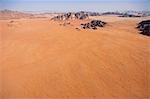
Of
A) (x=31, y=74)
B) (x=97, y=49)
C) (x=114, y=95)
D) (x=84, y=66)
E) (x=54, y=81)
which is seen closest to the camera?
(x=114, y=95)

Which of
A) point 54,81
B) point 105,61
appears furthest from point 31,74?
point 105,61

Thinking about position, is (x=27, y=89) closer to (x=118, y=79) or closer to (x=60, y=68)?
(x=60, y=68)

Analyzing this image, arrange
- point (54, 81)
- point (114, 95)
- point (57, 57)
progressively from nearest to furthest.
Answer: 1. point (114, 95)
2. point (54, 81)
3. point (57, 57)

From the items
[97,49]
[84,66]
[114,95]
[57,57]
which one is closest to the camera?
[114,95]

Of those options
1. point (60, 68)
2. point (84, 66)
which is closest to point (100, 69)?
point (84, 66)

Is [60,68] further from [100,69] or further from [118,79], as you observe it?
[118,79]

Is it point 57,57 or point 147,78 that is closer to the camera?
point 147,78
